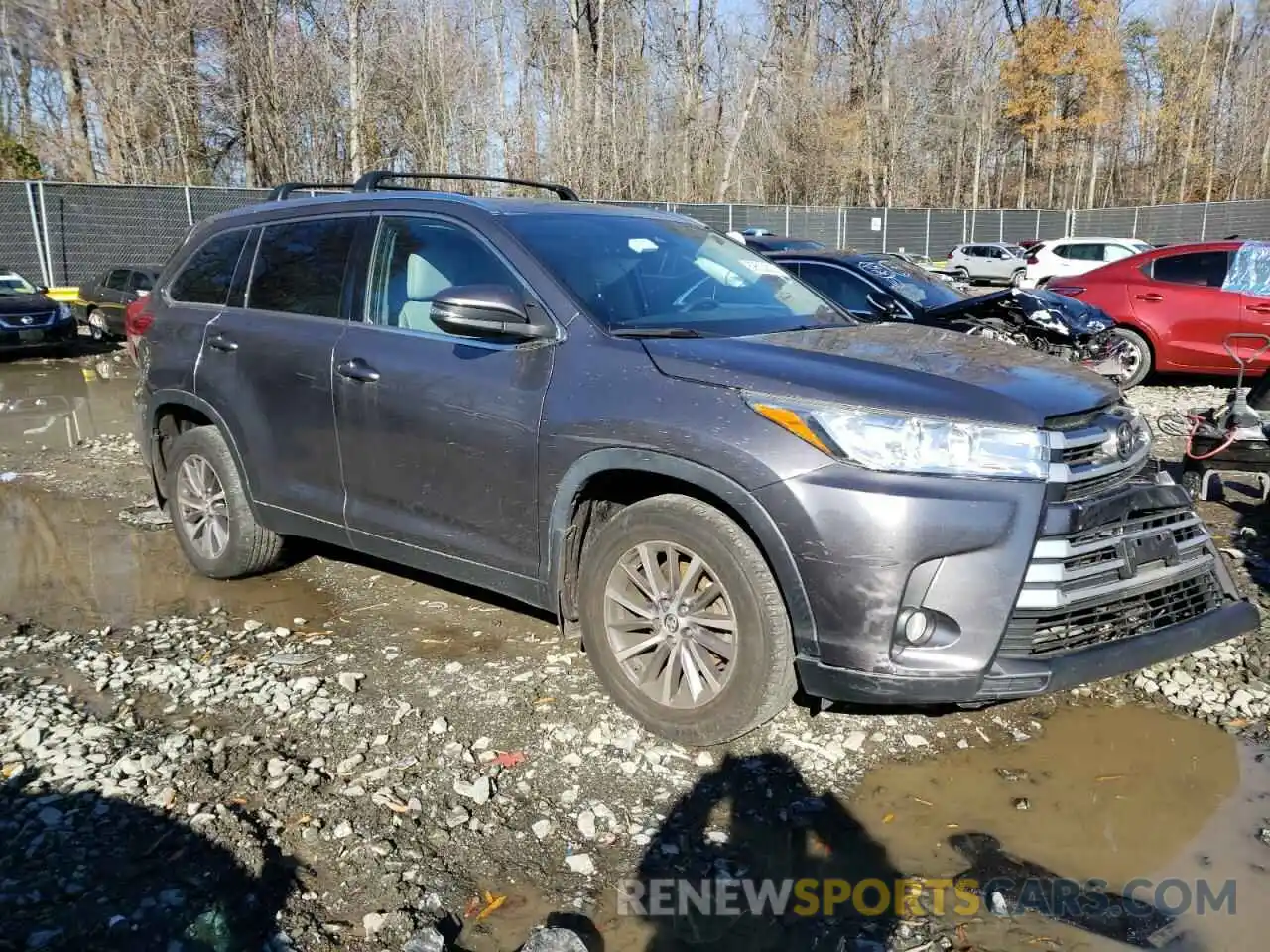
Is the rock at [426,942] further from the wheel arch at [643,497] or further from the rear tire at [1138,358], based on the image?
the rear tire at [1138,358]

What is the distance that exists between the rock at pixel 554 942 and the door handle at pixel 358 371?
2.33m

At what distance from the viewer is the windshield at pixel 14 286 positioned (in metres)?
15.8

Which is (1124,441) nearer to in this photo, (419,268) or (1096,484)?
(1096,484)

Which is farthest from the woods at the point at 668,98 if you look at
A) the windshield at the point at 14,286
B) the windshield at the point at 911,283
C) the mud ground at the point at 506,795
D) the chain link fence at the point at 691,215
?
the mud ground at the point at 506,795

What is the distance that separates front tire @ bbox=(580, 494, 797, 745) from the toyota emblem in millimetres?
1219

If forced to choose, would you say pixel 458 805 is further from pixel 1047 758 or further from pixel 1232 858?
pixel 1232 858

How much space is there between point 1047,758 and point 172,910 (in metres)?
2.76

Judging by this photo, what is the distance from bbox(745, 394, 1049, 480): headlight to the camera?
9.61 ft

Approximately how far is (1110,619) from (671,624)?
1395 mm

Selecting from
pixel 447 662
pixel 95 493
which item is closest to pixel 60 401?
pixel 95 493

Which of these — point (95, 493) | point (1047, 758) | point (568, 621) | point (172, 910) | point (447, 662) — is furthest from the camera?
point (95, 493)

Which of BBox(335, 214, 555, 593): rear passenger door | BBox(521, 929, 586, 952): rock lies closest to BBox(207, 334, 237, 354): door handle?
BBox(335, 214, 555, 593): rear passenger door

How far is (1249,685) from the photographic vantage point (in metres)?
3.91

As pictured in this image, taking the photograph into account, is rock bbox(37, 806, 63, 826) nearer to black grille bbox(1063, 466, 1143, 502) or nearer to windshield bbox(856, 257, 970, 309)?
black grille bbox(1063, 466, 1143, 502)
